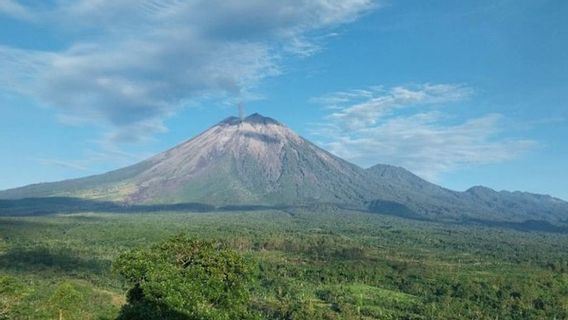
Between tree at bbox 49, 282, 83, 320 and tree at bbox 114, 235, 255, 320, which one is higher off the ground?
tree at bbox 114, 235, 255, 320

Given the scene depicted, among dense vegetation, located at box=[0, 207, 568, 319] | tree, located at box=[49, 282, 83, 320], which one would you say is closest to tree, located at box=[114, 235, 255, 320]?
dense vegetation, located at box=[0, 207, 568, 319]

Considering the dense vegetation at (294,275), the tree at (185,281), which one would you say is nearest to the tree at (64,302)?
the dense vegetation at (294,275)

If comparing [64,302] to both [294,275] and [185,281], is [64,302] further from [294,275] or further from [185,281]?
[294,275]

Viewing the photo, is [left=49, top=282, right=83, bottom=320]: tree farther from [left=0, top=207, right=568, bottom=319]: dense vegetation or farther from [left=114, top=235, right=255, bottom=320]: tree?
[left=114, top=235, right=255, bottom=320]: tree

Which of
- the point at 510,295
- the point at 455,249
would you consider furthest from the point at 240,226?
the point at 510,295

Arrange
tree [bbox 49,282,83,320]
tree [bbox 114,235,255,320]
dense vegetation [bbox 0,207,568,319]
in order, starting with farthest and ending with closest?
tree [bbox 49,282,83,320]
dense vegetation [bbox 0,207,568,319]
tree [bbox 114,235,255,320]

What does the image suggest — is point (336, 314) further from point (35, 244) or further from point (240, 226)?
point (240, 226)

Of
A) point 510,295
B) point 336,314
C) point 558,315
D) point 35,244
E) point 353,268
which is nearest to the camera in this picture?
point 336,314
